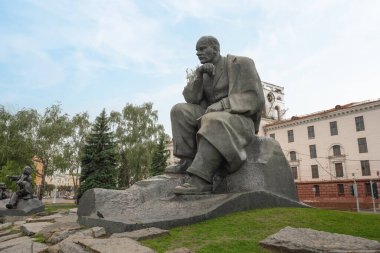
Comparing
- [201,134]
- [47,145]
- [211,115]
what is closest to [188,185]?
[201,134]

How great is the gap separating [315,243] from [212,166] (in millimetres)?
2112

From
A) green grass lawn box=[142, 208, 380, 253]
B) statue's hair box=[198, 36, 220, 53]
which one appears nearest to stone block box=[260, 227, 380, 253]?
green grass lawn box=[142, 208, 380, 253]

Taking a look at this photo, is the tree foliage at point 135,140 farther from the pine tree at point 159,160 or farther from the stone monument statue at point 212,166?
the stone monument statue at point 212,166

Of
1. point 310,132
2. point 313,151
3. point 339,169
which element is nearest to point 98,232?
point 339,169

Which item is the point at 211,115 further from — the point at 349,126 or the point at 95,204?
the point at 349,126

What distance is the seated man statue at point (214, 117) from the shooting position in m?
4.71

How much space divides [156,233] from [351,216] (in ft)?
8.31

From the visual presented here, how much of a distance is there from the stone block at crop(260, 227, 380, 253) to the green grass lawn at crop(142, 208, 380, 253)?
0.56 ft

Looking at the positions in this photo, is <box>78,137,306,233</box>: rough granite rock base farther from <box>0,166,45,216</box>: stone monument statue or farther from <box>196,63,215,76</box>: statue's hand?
<box>0,166,45,216</box>: stone monument statue

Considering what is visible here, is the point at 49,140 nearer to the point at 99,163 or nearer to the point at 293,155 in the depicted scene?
the point at 99,163

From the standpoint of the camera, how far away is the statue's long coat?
4715 mm

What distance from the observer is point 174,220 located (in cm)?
389

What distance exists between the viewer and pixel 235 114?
5055mm

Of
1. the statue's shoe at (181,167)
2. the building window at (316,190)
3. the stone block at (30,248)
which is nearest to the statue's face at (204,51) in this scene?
the statue's shoe at (181,167)
